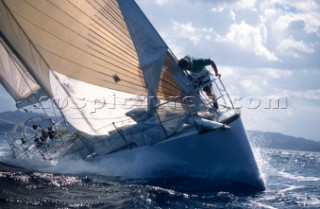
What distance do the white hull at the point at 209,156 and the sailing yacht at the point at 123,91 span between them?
0.03 m

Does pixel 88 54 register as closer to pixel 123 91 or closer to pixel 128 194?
pixel 123 91

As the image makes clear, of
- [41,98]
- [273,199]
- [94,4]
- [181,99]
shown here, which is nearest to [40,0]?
[94,4]

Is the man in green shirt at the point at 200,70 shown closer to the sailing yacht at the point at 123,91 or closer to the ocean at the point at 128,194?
the sailing yacht at the point at 123,91

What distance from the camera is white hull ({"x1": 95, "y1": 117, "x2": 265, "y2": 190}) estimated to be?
9.87 m

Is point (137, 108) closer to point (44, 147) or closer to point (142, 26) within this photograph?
point (142, 26)

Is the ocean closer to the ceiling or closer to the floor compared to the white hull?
closer to the floor

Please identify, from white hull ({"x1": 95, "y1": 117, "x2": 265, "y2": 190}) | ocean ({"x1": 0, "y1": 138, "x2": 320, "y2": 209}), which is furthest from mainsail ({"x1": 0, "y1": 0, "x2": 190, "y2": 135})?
ocean ({"x1": 0, "y1": 138, "x2": 320, "y2": 209})

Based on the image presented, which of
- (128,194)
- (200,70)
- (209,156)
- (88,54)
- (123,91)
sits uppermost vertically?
(88,54)

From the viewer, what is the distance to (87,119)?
11750mm

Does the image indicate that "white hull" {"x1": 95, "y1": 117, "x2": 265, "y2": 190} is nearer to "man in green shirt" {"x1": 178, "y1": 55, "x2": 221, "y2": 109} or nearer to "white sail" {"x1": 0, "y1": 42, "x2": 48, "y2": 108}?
"man in green shirt" {"x1": 178, "y1": 55, "x2": 221, "y2": 109}

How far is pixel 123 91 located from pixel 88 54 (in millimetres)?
1589

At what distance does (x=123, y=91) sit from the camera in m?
11.8

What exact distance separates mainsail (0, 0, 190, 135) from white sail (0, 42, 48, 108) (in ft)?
15.3

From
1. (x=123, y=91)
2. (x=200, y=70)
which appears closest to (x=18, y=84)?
(x=123, y=91)
